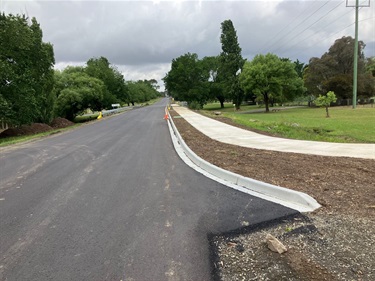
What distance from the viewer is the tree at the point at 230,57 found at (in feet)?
181

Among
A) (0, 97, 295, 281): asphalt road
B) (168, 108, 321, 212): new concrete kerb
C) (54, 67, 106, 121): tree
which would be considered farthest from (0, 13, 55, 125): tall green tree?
(168, 108, 321, 212): new concrete kerb

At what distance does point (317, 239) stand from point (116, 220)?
110 inches

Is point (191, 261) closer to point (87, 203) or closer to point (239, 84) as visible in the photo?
point (87, 203)

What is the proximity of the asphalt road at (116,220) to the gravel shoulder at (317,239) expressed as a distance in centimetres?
27

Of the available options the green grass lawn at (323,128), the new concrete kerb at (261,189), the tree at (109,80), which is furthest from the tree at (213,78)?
the new concrete kerb at (261,189)

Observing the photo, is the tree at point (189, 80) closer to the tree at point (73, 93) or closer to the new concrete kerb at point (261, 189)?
the tree at point (73, 93)

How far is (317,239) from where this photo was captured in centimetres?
354

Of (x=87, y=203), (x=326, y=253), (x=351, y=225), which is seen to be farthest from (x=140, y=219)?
(x=351, y=225)

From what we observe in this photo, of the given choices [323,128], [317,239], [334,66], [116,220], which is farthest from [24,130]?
[334,66]

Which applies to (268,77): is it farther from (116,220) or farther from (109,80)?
(116,220)

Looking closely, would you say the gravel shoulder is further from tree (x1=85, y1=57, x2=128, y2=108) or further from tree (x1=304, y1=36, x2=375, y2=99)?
tree (x1=304, y1=36, x2=375, y2=99)

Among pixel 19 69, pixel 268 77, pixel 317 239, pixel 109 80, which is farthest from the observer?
pixel 109 80

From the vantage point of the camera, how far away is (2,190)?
6387 millimetres

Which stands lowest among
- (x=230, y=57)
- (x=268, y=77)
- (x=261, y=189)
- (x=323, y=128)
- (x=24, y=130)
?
(x=323, y=128)
